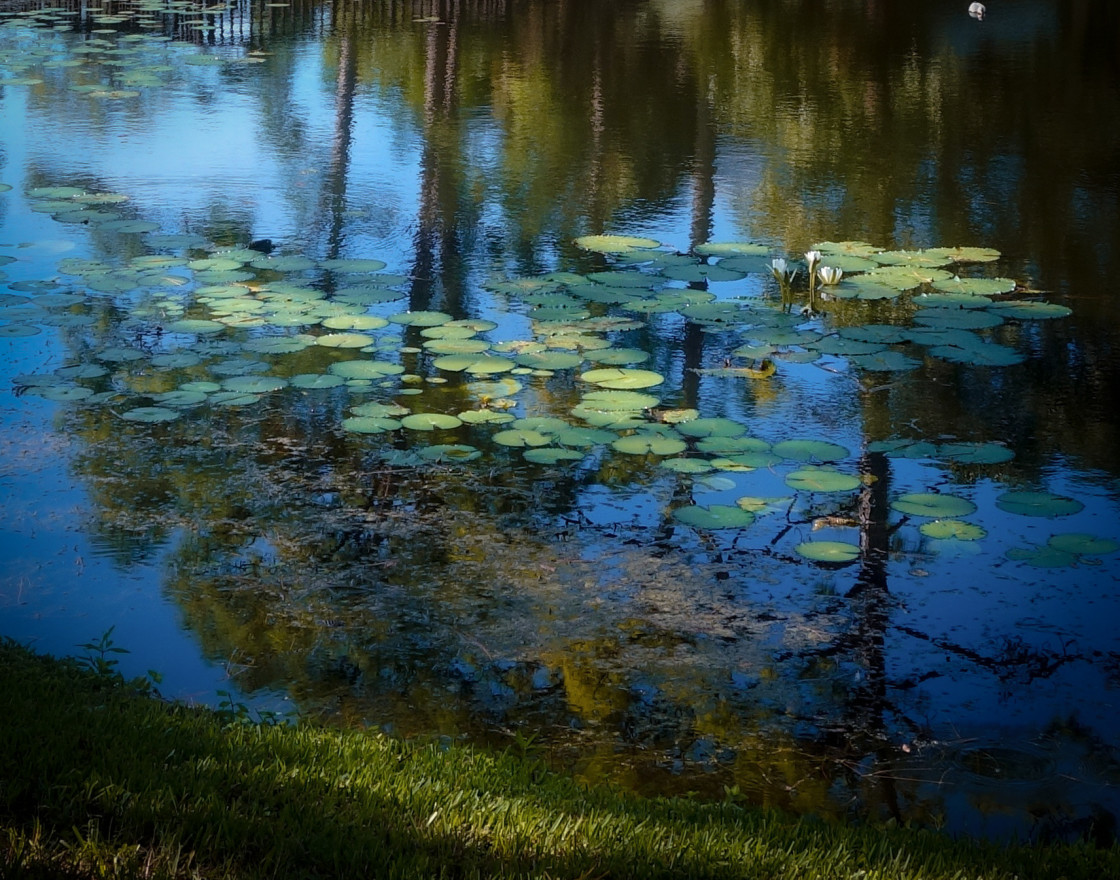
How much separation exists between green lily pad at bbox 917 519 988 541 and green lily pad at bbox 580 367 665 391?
180 cm

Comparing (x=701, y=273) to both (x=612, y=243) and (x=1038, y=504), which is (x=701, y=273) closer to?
(x=612, y=243)

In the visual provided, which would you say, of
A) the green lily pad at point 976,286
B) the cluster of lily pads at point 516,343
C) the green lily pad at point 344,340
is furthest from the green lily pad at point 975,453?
the green lily pad at point 344,340

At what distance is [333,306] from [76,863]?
5078 millimetres

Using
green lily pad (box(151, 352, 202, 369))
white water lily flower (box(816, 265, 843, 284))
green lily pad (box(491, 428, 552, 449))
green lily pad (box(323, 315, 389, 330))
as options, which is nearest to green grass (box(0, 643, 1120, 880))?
green lily pad (box(491, 428, 552, 449))

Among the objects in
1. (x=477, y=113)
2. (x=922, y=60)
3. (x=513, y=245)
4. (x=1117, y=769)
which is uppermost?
(x=922, y=60)

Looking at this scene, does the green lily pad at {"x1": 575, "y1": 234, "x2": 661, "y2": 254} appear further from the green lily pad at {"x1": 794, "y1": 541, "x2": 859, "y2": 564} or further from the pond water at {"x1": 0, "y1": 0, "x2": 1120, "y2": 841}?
the green lily pad at {"x1": 794, "y1": 541, "x2": 859, "y2": 564}

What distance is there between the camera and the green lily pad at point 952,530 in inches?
199

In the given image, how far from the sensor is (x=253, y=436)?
19.3 feet

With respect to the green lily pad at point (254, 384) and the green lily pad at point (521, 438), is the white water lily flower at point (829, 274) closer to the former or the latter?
the green lily pad at point (521, 438)

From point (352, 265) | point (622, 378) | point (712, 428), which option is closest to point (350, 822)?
point (712, 428)

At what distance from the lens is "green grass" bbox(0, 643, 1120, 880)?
2840mm

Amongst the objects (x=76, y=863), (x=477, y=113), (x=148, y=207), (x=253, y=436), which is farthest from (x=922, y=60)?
(x=76, y=863)

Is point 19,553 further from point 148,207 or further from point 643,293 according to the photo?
point 148,207

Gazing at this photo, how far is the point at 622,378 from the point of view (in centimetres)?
655
